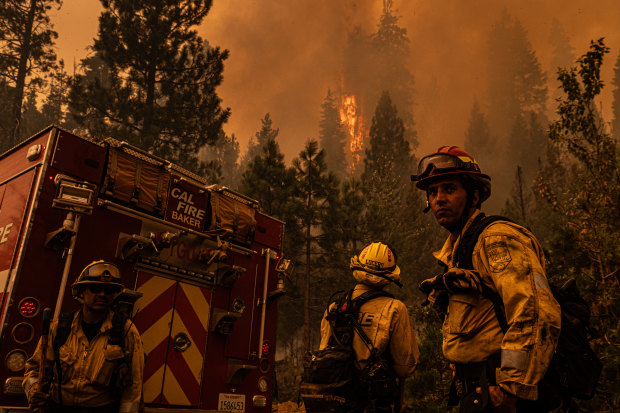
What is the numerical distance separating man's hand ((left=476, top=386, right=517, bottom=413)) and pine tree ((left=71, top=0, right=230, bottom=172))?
18.5m

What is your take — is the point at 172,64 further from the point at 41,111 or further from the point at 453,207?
the point at 41,111

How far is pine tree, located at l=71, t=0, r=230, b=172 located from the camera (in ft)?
62.0

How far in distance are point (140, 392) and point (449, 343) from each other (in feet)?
8.30

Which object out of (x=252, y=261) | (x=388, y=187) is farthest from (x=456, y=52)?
(x=252, y=261)

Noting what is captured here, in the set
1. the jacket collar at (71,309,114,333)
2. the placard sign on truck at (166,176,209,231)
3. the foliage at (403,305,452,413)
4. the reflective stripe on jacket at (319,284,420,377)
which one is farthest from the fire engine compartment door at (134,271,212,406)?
the foliage at (403,305,452,413)

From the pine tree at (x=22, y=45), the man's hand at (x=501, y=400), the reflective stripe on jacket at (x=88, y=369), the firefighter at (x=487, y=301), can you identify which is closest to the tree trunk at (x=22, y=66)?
the pine tree at (x=22, y=45)

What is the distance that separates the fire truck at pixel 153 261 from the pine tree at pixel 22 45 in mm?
21749

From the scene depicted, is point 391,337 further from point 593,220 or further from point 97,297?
point 593,220

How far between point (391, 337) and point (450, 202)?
5.84 ft

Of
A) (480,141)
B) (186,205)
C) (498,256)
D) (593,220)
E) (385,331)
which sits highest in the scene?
(480,141)

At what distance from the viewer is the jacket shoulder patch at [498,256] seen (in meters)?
2.19

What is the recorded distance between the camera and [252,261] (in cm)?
597

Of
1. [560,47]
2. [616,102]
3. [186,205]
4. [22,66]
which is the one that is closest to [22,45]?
[22,66]

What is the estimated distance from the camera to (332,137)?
96062 millimetres
